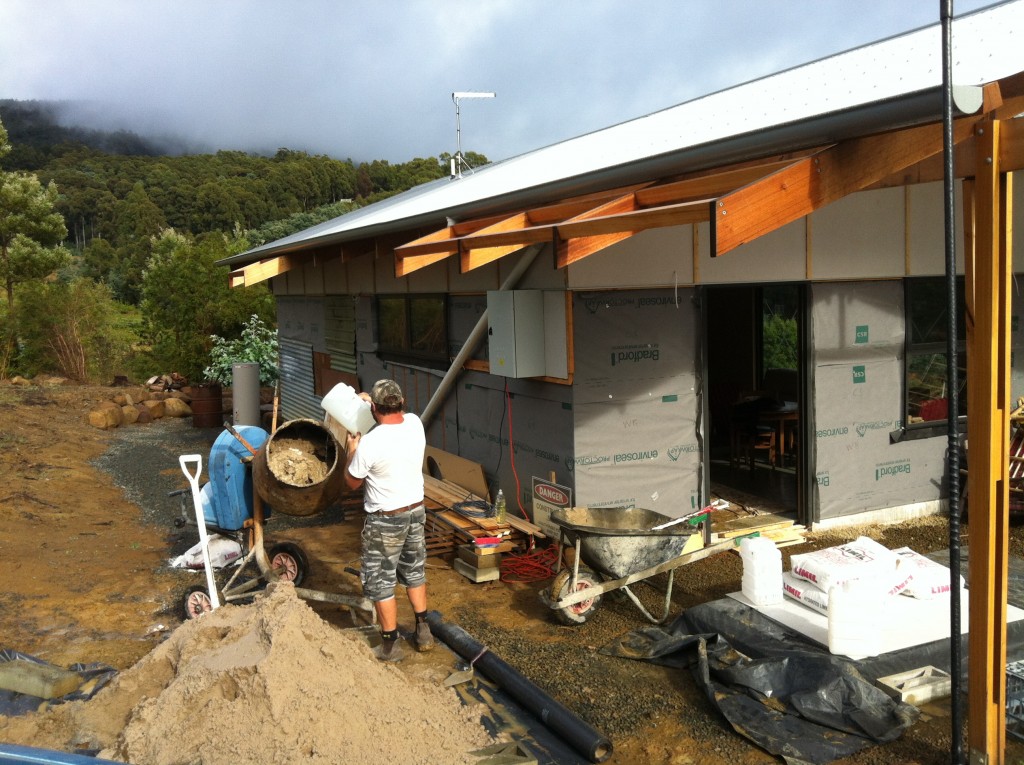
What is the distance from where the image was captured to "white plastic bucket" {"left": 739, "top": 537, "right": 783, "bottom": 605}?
17.7 ft

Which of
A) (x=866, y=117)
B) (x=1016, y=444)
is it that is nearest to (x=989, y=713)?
(x=866, y=117)

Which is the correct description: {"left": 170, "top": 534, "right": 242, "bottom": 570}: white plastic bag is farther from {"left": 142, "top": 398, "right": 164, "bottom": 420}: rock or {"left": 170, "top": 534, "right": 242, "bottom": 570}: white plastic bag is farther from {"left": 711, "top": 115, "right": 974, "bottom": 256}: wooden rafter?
{"left": 142, "top": 398, "right": 164, "bottom": 420}: rock

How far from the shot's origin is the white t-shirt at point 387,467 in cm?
524

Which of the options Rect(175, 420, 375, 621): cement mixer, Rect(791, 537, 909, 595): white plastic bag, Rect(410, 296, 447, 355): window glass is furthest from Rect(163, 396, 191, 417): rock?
Rect(791, 537, 909, 595): white plastic bag

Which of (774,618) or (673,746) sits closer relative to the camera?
(673,746)

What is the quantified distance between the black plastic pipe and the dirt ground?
0.42ft

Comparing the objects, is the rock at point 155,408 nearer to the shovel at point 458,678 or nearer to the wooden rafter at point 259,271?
the wooden rafter at point 259,271

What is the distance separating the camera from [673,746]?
14.0 ft

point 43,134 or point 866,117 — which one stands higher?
point 43,134

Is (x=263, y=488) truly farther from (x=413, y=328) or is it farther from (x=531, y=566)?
(x=413, y=328)

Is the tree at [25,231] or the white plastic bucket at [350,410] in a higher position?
the tree at [25,231]

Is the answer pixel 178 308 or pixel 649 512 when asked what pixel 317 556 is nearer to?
pixel 649 512

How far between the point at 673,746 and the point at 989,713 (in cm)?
146

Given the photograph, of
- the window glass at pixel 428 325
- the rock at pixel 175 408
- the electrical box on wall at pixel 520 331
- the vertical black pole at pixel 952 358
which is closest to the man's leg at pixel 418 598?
the electrical box on wall at pixel 520 331
